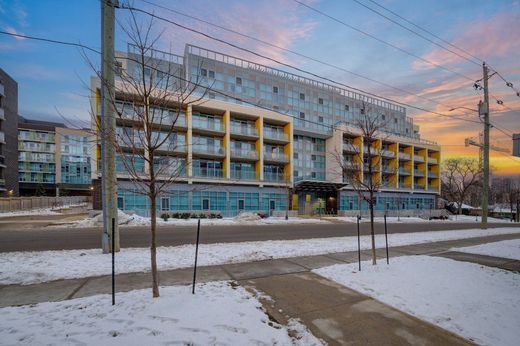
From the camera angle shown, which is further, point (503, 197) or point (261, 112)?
point (503, 197)

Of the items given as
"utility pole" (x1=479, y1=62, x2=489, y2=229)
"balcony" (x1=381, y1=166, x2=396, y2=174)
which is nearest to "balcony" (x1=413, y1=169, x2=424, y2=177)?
"balcony" (x1=381, y1=166, x2=396, y2=174)

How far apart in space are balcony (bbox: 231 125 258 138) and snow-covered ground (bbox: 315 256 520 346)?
92.0 feet

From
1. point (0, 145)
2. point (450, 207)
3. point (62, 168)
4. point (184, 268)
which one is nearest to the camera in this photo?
point (184, 268)

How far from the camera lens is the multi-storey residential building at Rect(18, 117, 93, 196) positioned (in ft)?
233

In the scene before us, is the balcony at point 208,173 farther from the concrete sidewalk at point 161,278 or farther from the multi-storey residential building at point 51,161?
the multi-storey residential building at point 51,161

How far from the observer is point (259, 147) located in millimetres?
34875

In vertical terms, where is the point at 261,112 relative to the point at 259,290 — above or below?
above

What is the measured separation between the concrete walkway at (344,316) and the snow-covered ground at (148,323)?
1.25 ft

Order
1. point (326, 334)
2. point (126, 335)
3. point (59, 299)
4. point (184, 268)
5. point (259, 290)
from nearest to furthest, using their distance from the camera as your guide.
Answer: point (126, 335), point (326, 334), point (59, 299), point (259, 290), point (184, 268)

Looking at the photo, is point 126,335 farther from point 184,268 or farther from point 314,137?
point 314,137

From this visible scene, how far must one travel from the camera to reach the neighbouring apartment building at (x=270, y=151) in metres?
A: 30.5

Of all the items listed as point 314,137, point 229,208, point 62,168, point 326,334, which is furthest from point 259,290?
point 62,168

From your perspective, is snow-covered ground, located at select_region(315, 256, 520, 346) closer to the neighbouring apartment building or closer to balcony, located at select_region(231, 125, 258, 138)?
the neighbouring apartment building

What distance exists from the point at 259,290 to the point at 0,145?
60.3 meters
